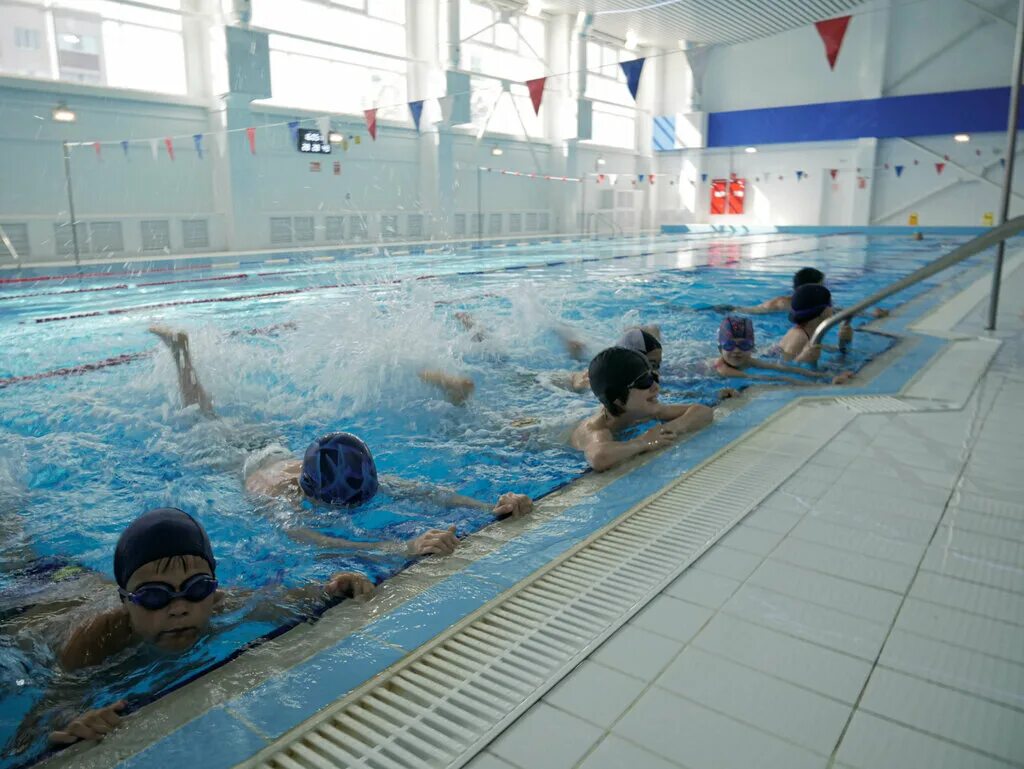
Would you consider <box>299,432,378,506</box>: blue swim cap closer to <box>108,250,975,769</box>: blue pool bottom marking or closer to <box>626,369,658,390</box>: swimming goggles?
<box>108,250,975,769</box>: blue pool bottom marking

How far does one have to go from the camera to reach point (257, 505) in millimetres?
3256

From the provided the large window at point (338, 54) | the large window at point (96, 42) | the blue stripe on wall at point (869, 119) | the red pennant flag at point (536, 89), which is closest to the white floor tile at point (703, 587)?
→ the red pennant flag at point (536, 89)

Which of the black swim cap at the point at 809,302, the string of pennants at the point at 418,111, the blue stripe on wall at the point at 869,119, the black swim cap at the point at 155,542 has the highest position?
the blue stripe on wall at the point at 869,119

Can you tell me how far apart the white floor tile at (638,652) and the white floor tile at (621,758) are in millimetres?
234

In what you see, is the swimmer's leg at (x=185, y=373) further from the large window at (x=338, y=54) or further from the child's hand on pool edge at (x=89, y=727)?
the large window at (x=338, y=54)

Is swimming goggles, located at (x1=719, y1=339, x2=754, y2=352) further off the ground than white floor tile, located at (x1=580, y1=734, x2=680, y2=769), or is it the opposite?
swimming goggles, located at (x1=719, y1=339, x2=754, y2=352)

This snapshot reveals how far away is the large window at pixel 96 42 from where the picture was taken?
465 inches

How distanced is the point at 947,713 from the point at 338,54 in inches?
694

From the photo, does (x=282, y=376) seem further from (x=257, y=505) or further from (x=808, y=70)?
(x=808, y=70)

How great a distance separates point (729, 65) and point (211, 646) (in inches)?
1083

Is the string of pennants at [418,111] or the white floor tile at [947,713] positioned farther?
the string of pennants at [418,111]

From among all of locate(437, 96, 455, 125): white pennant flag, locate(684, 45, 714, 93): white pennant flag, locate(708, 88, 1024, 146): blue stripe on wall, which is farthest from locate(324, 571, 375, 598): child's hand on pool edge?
locate(684, 45, 714, 93): white pennant flag

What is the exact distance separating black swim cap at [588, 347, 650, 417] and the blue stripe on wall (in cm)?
2122

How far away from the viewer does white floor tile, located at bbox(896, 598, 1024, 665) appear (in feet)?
5.82
